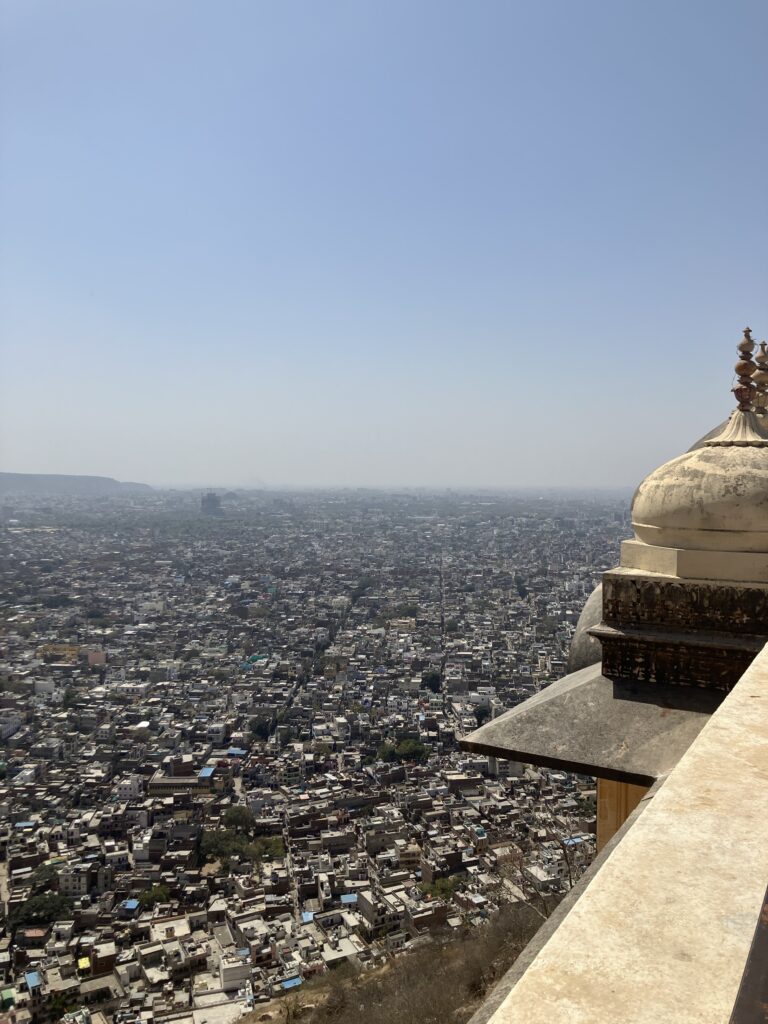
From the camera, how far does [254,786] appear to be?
18.8m

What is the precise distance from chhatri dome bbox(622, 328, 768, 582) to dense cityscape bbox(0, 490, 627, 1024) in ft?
17.2

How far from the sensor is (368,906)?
41.1 ft

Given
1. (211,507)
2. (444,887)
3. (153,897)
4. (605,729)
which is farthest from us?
(211,507)

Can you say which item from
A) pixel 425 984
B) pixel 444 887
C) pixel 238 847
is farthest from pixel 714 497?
pixel 238 847

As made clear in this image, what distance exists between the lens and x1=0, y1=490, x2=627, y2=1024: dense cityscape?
11.4 m

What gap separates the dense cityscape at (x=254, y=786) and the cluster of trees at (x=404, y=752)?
62mm

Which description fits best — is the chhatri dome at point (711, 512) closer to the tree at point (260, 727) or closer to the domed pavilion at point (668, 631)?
the domed pavilion at point (668, 631)

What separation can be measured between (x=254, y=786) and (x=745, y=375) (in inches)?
710

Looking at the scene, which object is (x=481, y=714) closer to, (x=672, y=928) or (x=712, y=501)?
(x=712, y=501)

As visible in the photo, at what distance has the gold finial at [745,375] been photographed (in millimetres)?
2520

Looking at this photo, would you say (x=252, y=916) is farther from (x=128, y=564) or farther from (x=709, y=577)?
(x=128, y=564)

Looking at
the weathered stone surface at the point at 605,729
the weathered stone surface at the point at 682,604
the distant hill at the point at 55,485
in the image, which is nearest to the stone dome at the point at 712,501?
the weathered stone surface at the point at 682,604

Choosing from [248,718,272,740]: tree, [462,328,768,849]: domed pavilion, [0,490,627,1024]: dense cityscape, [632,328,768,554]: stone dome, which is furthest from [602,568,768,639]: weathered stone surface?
[248,718,272,740]: tree

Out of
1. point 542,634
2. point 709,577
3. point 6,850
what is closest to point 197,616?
point 542,634
